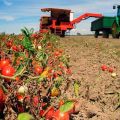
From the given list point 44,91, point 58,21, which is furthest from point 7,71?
point 58,21

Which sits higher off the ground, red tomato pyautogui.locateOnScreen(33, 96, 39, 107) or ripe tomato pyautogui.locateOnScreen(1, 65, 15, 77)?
ripe tomato pyautogui.locateOnScreen(1, 65, 15, 77)

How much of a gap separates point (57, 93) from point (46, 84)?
114 millimetres

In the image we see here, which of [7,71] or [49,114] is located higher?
[7,71]

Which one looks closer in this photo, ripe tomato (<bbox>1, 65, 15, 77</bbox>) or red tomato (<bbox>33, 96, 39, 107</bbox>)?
ripe tomato (<bbox>1, 65, 15, 77</bbox>)

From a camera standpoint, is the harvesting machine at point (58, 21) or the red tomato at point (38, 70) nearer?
the red tomato at point (38, 70)

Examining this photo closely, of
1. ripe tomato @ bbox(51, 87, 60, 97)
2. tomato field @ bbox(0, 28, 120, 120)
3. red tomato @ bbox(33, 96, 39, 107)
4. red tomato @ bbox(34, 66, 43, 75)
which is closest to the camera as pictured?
tomato field @ bbox(0, 28, 120, 120)

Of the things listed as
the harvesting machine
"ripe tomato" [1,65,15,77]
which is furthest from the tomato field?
the harvesting machine

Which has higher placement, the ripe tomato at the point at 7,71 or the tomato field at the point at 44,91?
the ripe tomato at the point at 7,71

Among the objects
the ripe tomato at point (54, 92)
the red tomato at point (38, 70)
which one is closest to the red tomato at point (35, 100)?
the ripe tomato at point (54, 92)

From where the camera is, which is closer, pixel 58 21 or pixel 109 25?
pixel 58 21

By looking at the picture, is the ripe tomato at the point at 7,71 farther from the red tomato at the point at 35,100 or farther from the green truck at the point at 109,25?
the green truck at the point at 109,25

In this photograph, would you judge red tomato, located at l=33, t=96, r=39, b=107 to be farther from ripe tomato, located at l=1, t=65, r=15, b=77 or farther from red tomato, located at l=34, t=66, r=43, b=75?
red tomato, located at l=34, t=66, r=43, b=75

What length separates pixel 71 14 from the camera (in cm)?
2441

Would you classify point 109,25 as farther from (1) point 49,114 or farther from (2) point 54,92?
(1) point 49,114
